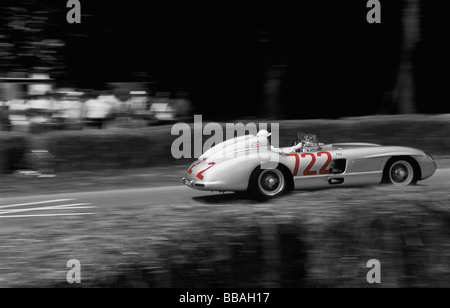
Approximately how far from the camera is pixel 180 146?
13969 mm

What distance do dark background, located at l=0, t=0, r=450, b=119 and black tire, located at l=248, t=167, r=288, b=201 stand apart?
8030 millimetres

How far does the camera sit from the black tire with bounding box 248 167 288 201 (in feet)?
29.0

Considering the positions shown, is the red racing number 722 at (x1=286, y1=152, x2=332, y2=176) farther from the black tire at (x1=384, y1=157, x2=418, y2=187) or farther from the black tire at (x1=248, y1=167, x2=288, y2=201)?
the black tire at (x1=384, y1=157, x2=418, y2=187)

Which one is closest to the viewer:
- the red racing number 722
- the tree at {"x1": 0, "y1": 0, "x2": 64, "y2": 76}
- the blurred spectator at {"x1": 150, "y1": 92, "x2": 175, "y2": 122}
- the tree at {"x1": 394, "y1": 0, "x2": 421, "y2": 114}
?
the red racing number 722

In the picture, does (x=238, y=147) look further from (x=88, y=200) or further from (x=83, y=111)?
(x=83, y=111)

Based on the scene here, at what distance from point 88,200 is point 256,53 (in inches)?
420

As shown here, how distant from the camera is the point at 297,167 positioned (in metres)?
9.03

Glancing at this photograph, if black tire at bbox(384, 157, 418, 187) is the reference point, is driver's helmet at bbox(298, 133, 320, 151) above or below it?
above

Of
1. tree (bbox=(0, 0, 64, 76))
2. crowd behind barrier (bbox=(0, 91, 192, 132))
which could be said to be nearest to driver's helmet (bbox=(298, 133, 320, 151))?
crowd behind barrier (bbox=(0, 91, 192, 132))

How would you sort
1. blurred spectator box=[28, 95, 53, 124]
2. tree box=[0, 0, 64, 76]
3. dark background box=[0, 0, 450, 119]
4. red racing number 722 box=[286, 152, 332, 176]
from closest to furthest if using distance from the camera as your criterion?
red racing number 722 box=[286, 152, 332, 176] → blurred spectator box=[28, 95, 53, 124] → tree box=[0, 0, 64, 76] → dark background box=[0, 0, 450, 119]

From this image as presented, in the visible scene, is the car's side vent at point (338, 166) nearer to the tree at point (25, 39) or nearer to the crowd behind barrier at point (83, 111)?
the crowd behind barrier at point (83, 111)

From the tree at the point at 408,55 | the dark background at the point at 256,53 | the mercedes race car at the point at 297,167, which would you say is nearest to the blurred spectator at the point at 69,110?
the dark background at the point at 256,53

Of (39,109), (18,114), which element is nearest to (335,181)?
(39,109)

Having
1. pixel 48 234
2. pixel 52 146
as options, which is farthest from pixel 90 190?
pixel 48 234
